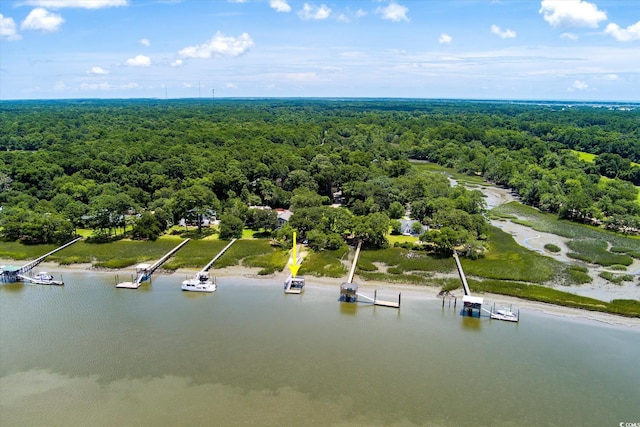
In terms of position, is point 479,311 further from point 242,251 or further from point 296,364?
point 242,251

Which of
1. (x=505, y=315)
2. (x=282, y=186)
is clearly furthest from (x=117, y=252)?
(x=505, y=315)

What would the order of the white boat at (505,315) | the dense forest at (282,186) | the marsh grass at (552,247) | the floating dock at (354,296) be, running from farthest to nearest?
the dense forest at (282,186)
the marsh grass at (552,247)
the floating dock at (354,296)
the white boat at (505,315)

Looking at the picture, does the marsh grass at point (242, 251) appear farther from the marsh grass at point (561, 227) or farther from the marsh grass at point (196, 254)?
the marsh grass at point (561, 227)

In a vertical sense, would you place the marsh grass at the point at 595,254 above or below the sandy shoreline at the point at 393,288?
above

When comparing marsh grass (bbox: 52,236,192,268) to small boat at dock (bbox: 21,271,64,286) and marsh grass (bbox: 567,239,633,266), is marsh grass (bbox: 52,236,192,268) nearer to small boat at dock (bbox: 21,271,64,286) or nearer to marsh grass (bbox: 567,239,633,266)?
small boat at dock (bbox: 21,271,64,286)

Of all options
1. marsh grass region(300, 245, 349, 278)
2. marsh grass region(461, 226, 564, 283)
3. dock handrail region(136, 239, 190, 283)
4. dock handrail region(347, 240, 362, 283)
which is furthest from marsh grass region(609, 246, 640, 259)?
dock handrail region(136, 239, 190, 283)

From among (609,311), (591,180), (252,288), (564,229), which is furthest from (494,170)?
(252,288)

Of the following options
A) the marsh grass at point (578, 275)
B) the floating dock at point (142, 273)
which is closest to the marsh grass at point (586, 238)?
the marsh grass at point (578, 275)

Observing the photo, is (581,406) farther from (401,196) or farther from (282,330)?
(401,196)
